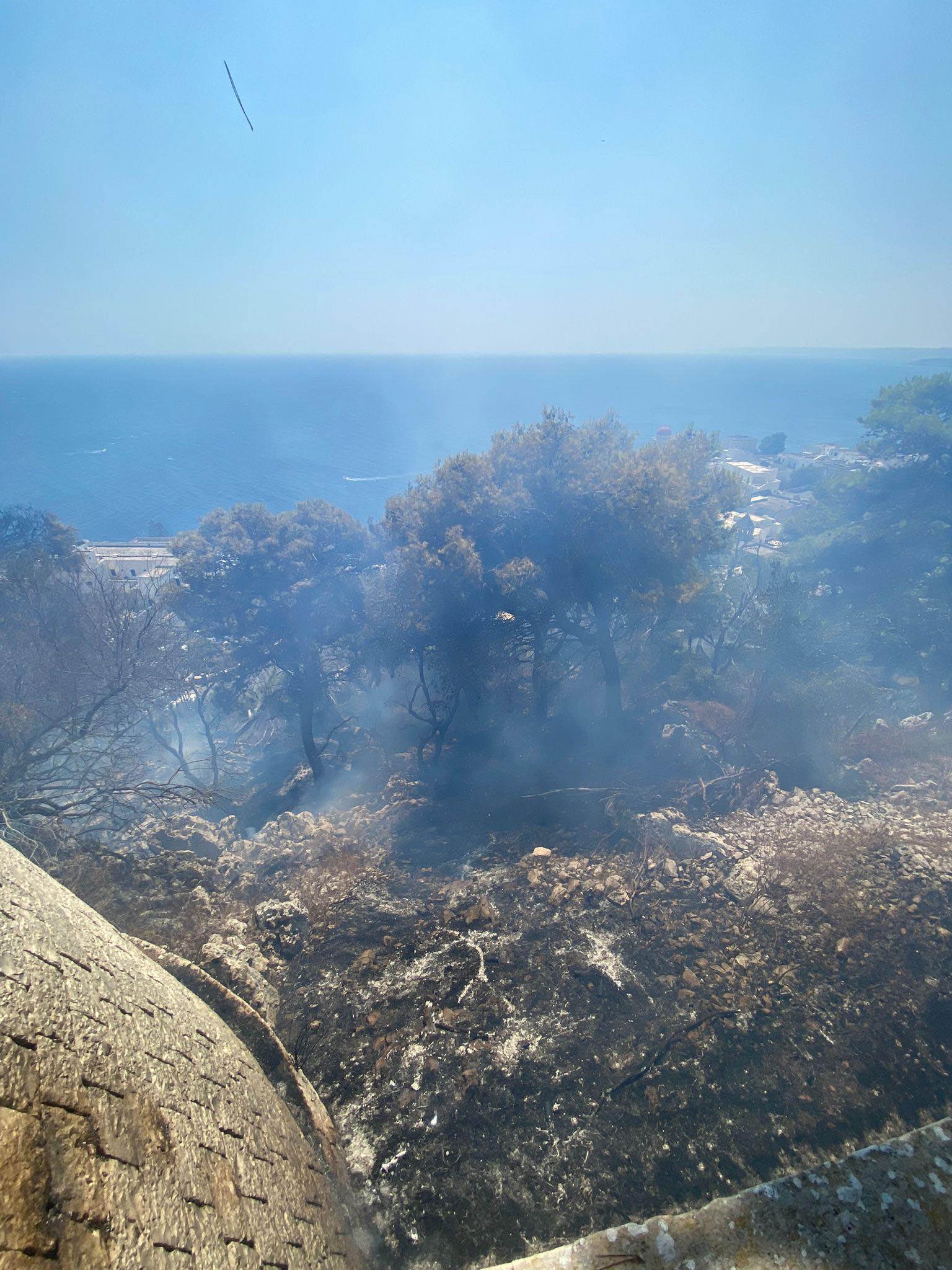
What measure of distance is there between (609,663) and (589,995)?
27.6ft

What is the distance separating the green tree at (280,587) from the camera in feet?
46.8

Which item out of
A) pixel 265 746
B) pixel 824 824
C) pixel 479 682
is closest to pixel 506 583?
pixel 479 682

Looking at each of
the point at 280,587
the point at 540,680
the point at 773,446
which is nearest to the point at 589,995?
the point at 540,680

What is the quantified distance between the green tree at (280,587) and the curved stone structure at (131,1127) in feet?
32.2

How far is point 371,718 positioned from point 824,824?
13.8 meters

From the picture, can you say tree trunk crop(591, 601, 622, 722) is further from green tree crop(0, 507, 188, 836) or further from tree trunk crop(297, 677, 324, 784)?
green tree crop(0, 507, 188, 836)

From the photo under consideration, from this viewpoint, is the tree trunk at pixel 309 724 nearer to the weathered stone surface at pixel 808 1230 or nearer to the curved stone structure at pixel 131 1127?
the curved stone structure at pixel 131 1127

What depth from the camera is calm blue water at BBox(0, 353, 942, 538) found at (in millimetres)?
71938

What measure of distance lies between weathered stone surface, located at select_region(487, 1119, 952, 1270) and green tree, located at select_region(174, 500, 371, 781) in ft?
40.1

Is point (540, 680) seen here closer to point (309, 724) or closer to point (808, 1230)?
point (309, 724)

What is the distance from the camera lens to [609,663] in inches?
551

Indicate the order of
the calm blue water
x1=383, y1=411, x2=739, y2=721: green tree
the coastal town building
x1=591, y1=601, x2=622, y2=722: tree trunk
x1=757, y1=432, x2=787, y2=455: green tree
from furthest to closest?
x1=757, y1=432, x2=787, y2=455: green tree, the calm blue water, the coastal town building, x1=591, y1=601, x2=622, y2=722: tree trunk, x1=383, y1=411, x2=739, y2=721: green tree

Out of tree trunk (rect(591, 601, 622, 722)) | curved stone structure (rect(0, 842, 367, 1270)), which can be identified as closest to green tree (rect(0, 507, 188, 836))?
curved stone structure (rect(0, 842, 367, 1270))

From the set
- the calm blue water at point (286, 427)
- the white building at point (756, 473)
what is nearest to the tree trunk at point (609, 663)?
the calm blue water at point (286, 427)
